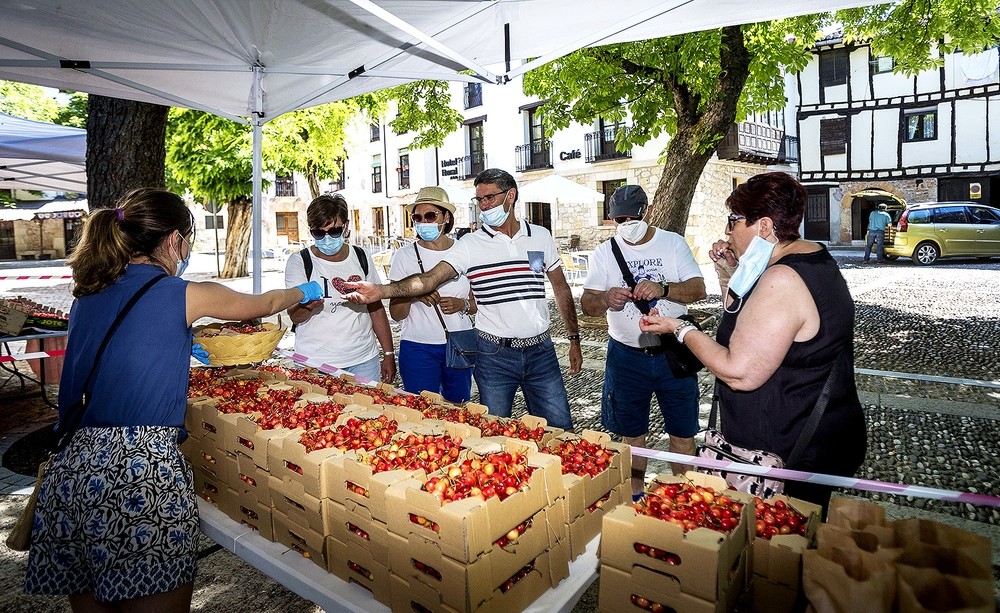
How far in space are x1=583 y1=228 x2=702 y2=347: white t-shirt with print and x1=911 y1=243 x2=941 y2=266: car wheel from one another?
63.6ft

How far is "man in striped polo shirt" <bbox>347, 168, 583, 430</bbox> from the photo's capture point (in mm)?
3686

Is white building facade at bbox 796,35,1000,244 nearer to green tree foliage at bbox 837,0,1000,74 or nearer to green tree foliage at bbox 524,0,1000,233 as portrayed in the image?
green tree foliage at bbox 837,0,1000,74

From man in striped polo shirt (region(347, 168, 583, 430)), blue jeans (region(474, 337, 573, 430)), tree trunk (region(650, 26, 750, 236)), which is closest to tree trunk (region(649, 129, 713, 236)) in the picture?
tree trunk (region(650, 26, 750, 236))

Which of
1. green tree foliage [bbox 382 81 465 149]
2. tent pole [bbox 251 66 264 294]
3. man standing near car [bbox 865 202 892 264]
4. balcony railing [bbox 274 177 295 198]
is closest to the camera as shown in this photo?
tent pole [bbox 251 66 264 294]

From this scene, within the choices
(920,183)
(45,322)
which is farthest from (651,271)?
(920,183)

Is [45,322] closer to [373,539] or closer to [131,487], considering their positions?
[131,487]

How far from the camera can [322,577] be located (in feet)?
7.12

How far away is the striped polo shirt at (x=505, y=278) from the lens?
368 cm

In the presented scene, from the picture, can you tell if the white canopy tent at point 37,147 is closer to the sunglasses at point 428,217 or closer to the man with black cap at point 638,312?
the sunglasses at point 428,217

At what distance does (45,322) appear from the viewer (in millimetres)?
6023

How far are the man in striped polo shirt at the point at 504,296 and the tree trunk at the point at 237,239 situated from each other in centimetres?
1925

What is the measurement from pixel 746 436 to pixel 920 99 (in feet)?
110

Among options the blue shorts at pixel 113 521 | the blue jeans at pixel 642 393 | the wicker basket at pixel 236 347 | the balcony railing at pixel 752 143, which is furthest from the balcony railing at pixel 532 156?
the blue shorts at pixel 113 521

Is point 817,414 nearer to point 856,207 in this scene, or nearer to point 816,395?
point 816,395
